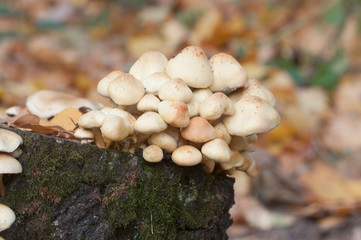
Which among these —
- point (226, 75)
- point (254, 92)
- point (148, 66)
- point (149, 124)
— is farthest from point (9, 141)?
point (254, 92)

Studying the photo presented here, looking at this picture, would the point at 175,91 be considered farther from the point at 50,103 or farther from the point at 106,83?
the point at 50,103

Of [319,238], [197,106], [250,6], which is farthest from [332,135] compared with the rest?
[197,106]

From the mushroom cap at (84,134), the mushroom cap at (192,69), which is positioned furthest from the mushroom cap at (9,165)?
the mushroom cap at (192,69)

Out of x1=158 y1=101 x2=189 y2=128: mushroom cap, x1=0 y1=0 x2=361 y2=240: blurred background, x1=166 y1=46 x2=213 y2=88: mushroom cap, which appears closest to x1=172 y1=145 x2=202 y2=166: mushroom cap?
x1=158 y1=101 x2=189 y2=128: mushroom cap

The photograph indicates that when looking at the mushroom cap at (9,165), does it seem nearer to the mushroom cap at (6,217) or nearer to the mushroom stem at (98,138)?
the mushroom cap at (6,217)

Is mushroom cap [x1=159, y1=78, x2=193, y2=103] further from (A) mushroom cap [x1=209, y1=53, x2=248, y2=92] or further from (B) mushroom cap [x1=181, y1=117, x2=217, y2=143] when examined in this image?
(A) mushroom cap [x1=209, y1=53, x2=248, y2=92]

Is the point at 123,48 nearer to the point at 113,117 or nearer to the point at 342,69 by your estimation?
the point at 342,69

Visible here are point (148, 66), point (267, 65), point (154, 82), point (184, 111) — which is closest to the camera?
point (184, 111)
